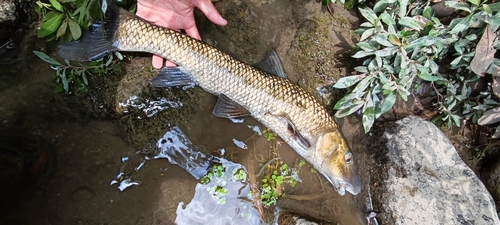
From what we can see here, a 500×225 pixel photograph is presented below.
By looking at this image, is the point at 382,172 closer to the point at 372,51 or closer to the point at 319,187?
the point at 319,187

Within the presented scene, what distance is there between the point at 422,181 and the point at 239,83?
86.8 inches

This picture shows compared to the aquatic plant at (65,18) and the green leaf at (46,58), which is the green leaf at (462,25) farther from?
the green leaf at (46,58)

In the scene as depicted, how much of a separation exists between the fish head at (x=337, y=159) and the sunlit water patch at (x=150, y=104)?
1.60 metres

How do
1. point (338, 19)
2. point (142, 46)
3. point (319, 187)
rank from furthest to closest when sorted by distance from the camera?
point (338, 19)
point (319, 187)
point (142, 46)

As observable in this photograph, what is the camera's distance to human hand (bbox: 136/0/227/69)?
3791 millimetres

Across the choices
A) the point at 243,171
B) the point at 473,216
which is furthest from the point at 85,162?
the point at 473,216

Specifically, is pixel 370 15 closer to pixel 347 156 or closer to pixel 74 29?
pixel 347 156

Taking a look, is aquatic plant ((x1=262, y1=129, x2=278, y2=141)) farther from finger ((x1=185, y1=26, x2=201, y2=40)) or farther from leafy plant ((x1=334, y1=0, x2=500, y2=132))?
finger ((x1=185, y1=26, x2=201, y2=40))

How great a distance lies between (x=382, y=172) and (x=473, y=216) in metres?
0.97

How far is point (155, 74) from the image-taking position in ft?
12.8

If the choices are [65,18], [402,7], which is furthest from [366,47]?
[65,18]

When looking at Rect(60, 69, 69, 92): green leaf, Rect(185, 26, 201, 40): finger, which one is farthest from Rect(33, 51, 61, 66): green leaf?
Rect(185, 26, 201, 40): finger

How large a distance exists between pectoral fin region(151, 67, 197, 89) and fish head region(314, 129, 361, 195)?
1.53 meters

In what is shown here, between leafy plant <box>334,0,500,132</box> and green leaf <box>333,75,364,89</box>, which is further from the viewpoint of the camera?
green leaf <box>333,75,364,89</box>
